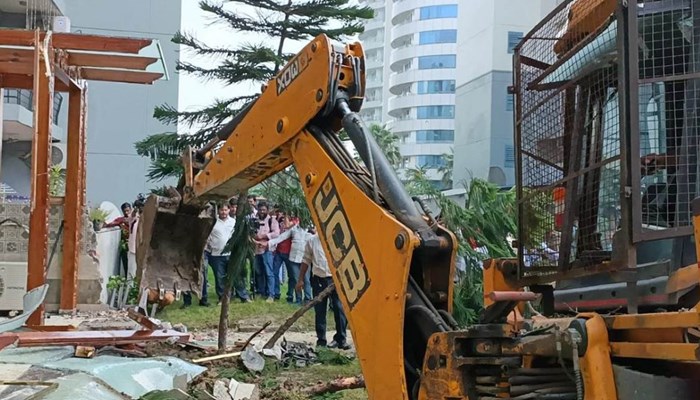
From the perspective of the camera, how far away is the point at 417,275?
3.20 meters

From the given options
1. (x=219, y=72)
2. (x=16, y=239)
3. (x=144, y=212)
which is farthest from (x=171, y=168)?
(x=144, y=212)

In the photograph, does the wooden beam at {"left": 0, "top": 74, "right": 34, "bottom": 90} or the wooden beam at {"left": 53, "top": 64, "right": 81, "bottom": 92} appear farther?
the wooden beam at {"left": 0, "top": 74, "right": 34, "bottom": 90}

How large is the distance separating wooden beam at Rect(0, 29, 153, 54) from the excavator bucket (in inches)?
115

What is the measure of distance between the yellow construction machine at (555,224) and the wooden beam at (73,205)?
557 cm

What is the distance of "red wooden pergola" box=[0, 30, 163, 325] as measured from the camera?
7.40 metres

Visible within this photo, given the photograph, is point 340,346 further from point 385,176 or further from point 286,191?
point 385,176

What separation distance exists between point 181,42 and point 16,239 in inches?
141

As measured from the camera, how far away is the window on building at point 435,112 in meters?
75.0

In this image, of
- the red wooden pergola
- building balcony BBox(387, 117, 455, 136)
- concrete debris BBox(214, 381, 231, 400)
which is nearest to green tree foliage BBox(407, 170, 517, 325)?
concrete debris BBox(214, 381, 231, 400)

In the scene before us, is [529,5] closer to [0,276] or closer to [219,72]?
[219,72]

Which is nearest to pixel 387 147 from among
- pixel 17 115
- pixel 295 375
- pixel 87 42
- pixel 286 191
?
pixel 17 115

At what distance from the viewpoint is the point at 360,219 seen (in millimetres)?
3219

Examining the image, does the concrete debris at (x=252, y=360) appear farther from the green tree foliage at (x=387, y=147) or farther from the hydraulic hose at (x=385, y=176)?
the hydraulic hose at (x=385, y=176)

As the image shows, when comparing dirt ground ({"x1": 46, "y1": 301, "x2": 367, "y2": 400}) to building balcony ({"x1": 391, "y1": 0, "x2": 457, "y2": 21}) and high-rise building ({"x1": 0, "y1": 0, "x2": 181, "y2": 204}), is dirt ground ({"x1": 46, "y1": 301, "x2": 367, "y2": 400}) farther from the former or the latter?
building balcony ({"x1": 391, "y1": 0, "x2": 457, "y2": 21})
